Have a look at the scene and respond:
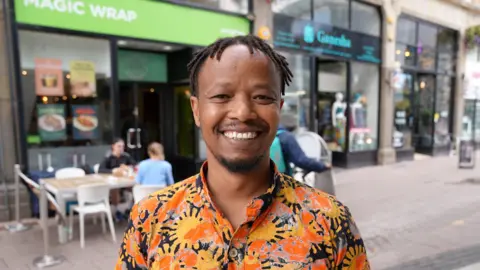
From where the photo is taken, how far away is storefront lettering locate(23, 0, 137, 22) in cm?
594

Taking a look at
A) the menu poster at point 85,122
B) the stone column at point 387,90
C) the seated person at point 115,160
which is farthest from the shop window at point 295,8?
the seated person at point 115,160

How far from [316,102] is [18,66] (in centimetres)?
758

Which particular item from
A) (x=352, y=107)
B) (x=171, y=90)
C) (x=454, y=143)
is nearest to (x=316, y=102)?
(x=352, y=107)

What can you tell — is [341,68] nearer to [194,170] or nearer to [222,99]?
[194,170]

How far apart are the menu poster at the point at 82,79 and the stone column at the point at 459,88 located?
48.6 ft

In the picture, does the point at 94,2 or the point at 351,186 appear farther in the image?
the point at 351,186

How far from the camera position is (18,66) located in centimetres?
584

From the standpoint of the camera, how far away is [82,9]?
6340 mm

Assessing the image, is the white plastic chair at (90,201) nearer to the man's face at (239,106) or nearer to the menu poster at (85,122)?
the menu poster at (85,122)

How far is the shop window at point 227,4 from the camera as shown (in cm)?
792

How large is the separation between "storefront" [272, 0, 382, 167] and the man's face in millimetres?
8344

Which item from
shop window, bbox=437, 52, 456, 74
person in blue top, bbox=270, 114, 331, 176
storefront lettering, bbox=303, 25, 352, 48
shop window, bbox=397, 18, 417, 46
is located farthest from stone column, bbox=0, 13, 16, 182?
shop window, bbox=437, 52, 456, 74

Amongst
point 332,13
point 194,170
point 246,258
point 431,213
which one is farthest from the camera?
point 332,13

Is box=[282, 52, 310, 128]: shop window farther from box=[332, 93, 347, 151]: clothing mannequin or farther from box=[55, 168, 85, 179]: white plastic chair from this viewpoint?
box=[55, 168, 85, 179]: white plastic chair
